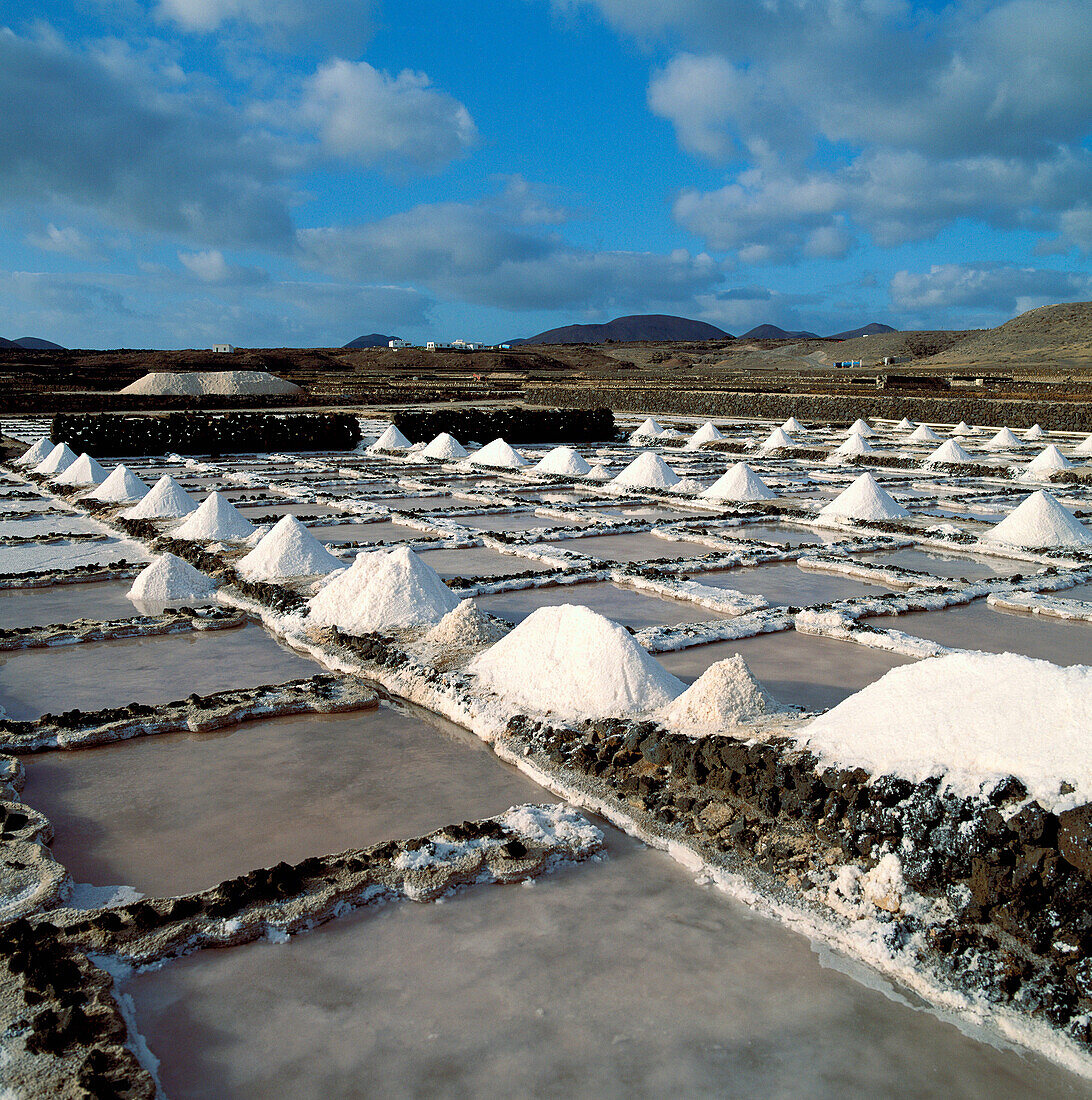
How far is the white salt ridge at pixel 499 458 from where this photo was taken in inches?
615

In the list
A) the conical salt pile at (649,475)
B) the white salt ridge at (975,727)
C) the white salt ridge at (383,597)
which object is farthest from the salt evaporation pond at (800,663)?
the conical salt pile at (649,475)

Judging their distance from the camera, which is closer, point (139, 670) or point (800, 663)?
point (139, 670)

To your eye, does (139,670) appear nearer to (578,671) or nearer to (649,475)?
(578,671)

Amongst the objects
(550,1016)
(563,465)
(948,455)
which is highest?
(948,455)

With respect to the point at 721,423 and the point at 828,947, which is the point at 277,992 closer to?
the point at 828,947

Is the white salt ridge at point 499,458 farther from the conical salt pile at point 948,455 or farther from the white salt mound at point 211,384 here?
the white salt mound at point 211,384

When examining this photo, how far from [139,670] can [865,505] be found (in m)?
8.35

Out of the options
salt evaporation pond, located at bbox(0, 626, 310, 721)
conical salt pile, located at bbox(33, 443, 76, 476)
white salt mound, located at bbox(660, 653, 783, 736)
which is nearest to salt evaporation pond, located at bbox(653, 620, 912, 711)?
white salt mound, located at bbox(660, 653, 783, 736)

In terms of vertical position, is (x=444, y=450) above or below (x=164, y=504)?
above

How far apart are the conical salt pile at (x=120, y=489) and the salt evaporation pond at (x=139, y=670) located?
6.26m

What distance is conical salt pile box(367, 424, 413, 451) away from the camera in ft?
59.2

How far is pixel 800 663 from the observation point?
5219mm

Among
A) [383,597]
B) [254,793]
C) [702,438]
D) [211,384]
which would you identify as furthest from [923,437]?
[211,384]

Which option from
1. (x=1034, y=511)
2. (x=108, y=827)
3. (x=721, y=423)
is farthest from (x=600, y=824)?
(x=721, y=423)
